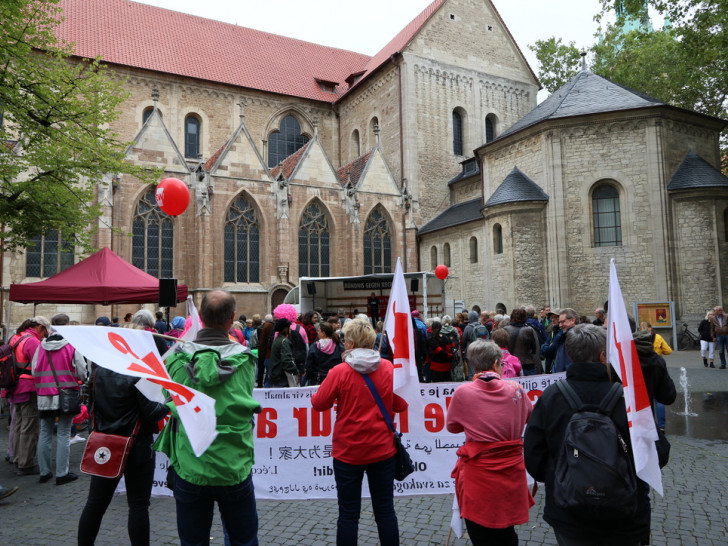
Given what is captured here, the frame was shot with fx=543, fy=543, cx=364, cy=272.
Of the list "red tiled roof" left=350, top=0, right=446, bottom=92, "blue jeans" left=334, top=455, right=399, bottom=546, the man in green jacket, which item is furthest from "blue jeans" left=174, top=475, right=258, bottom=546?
"red tiled roof" left=350, top=0, right=446, bottom=92

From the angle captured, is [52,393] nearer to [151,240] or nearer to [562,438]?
[562,438]

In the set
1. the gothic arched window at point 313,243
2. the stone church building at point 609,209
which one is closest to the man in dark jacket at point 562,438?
the stone church building at point 609,209

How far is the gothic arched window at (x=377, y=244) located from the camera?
81.6 ft

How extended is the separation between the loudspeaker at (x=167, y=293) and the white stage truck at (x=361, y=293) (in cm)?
1118

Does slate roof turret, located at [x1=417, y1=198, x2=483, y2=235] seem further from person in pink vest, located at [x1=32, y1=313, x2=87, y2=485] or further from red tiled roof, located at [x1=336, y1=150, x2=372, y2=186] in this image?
person in pink vest, located at [x1=32, y1=313, x2=87, y2=485]

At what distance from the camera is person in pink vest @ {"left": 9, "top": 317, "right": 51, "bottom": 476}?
251 inches

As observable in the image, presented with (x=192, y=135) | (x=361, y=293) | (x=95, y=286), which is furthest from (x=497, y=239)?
(x=192, y=135)

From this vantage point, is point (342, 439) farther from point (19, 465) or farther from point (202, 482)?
point (19, 465)

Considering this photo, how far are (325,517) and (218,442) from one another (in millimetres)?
2393

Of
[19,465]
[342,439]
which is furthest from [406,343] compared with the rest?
[19,465]

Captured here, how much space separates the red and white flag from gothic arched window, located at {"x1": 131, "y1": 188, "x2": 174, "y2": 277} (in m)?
20.2

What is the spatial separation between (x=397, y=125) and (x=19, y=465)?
24.6 m

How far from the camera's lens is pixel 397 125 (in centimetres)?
2812

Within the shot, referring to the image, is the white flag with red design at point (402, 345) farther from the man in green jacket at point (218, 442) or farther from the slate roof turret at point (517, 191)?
the slate roof turret at point (517, 191)
